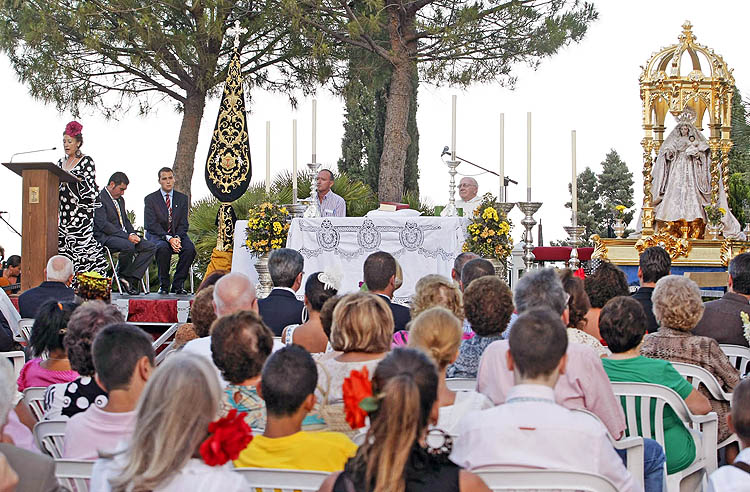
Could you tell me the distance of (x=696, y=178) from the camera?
1102 centimetres

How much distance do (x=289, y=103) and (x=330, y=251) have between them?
747cm

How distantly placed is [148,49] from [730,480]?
12.9m

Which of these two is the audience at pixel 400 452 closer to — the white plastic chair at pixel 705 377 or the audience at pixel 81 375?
the audience at pixel 81 375

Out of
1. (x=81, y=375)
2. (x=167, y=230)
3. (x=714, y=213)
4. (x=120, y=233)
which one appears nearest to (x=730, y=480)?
(x=81, y=375)

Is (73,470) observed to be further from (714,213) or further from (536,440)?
(714,213)

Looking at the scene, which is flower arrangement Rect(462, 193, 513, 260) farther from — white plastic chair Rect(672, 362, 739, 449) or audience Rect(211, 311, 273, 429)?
audience Rect(211, 311, 273, 429)

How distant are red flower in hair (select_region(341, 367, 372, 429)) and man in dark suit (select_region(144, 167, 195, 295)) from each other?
668 cm

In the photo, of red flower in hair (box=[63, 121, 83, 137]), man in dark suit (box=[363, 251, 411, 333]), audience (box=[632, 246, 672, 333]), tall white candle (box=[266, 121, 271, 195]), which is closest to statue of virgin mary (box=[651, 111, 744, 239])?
tall white candle (box=[266, 121, 271, 195])

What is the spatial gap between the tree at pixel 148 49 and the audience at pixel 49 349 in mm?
9956

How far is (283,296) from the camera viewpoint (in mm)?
5438

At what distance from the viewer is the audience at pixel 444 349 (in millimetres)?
3010

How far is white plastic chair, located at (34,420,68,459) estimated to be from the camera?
3.22 meters

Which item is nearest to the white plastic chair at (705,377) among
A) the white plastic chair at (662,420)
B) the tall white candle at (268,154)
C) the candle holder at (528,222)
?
the white plastic chair at (662,420)

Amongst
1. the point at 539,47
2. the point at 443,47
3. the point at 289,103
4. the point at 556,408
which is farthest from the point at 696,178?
the point at 556,408
